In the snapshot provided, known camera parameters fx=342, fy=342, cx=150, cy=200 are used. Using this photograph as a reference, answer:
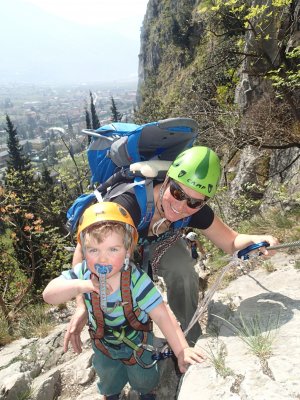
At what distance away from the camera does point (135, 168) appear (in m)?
3.39

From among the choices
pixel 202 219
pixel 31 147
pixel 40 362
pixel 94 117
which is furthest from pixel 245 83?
pixel 31 147

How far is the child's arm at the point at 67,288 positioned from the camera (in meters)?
2.76

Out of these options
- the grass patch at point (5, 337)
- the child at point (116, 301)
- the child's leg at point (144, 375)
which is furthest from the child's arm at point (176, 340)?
the grass patch at point (5, 337)

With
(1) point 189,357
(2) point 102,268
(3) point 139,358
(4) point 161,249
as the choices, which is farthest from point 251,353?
(4) point 161,249

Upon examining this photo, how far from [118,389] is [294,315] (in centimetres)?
183

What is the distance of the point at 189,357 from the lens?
8.76 ft

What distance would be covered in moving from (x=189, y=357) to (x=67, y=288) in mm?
1114

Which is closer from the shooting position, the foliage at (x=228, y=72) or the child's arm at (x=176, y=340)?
the child's arm at (x=176, y=340)

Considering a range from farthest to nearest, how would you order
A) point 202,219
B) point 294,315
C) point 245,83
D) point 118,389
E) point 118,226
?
1. point 245,83
2. point 202,219
3. point 118,389
4. point 294,315
5. point 118,226

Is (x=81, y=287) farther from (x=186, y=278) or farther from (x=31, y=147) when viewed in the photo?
(x=31, y=147)

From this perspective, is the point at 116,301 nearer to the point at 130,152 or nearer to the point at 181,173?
the point at 181,173

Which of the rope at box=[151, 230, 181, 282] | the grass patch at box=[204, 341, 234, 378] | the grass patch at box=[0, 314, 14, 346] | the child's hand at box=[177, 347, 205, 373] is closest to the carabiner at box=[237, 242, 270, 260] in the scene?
the rope at box=[151, 230, 181, 282]

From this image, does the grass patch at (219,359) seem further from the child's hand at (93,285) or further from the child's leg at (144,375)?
the child's hand at (93,285)

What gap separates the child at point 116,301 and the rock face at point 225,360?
0.29m
